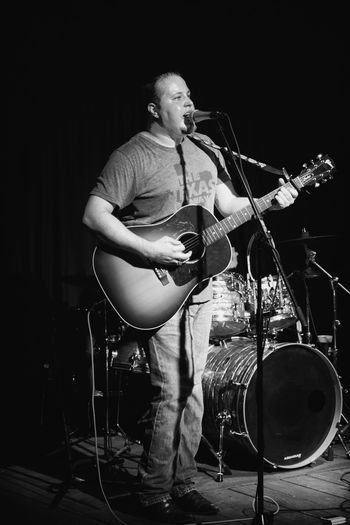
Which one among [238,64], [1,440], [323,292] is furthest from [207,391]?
[238,64]

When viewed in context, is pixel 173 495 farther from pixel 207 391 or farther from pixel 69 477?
pixel 207 391

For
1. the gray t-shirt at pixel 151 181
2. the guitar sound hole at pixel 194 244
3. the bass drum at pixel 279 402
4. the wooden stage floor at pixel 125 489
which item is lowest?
the wooden stage floor at pixel 125 489

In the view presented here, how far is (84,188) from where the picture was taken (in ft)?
16.1

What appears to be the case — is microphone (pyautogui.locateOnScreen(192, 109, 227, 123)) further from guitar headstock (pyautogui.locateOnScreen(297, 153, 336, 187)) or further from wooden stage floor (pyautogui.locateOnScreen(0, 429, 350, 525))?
wooden stage floor (pyautogui.locateOnScreen(0, 429, 350, 525))

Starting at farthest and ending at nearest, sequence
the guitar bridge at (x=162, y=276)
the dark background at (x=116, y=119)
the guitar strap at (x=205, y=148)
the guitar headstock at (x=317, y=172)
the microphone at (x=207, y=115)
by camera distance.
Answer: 1. the dark background at (x=116, y=119)
2. the guitar strap at (x=205, y=148)
3. the guitar headstock at (x=317, y=172)
4. the guitar bridge at (x=162, y=276)
5. the microphone at (x=207, y=115)

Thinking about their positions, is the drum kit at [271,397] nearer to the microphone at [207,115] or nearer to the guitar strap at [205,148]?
the guitar strap at [205,148]

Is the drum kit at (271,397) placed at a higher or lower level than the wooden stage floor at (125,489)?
higher

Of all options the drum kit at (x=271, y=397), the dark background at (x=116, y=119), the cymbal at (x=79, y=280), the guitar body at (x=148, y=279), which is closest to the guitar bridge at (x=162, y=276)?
the guitar body at (x=148, y=279)

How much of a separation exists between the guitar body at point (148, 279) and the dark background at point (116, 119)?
0.96 meters

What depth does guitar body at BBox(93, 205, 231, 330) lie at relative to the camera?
2.80 meters

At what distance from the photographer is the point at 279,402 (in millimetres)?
3781

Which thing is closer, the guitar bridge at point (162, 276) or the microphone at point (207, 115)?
the microphone at point (207, 115)

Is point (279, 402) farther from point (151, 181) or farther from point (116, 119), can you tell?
point (116, 119)

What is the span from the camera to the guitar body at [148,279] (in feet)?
9.18
